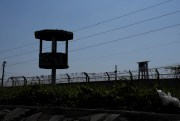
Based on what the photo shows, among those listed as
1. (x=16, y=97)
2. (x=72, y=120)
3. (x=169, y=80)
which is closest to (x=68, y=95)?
(x=72, y=120)

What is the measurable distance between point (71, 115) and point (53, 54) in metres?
14.3

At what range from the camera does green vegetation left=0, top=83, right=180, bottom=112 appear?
317 inches

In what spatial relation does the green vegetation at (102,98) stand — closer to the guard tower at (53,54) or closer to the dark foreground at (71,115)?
the dark foreground at (71,115)

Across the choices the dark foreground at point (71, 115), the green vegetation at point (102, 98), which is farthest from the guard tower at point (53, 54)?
the dark foreground at point (71, 115)

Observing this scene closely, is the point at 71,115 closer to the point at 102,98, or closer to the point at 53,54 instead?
the point at 102,98

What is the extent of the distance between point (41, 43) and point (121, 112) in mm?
16764

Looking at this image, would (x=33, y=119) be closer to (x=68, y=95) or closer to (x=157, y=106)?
(x=68, y=95)

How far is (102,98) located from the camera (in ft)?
29.7

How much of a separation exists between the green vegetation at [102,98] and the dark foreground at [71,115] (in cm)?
46

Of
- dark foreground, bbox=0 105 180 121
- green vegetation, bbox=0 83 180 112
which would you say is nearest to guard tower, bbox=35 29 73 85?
green vegetation, bbox=0 83 180 112

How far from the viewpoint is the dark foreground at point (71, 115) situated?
7.21 meters

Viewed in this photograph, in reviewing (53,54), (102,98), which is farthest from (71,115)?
(53,54)

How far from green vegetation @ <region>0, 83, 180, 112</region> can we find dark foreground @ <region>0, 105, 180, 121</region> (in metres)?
0.46

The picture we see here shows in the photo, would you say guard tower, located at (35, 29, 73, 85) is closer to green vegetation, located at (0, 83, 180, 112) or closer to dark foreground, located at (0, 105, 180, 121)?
green vegetation, located at (0, 83, 180, 112)
